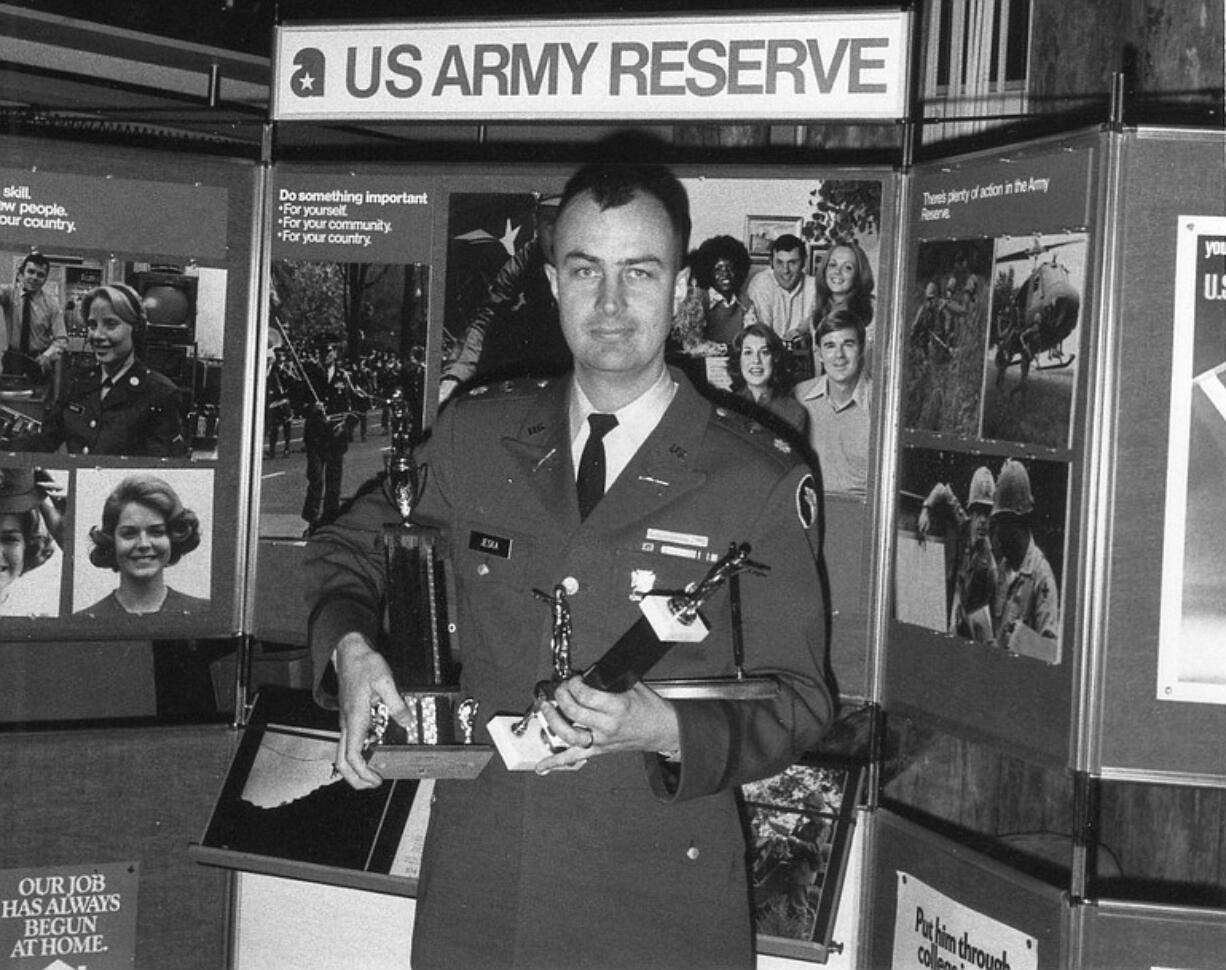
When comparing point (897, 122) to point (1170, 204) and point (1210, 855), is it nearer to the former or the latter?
point (1170, 204)

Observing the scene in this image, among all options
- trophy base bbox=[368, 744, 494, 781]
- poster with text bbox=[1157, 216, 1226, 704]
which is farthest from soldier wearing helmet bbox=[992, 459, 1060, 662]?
trophy base bbox=[368, 744, 494, 781]

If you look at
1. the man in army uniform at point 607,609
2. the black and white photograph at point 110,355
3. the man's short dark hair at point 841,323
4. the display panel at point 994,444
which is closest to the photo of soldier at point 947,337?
the display panel at point 994,444

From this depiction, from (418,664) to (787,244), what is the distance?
1.48 metres

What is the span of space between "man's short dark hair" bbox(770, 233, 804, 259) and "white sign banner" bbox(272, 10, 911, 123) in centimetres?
29

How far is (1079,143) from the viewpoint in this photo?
274 centimetres

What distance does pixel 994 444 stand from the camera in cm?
293

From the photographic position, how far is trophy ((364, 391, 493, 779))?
218 centimetres

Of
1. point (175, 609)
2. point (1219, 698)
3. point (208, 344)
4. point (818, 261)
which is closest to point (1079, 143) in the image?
point (818, 261)

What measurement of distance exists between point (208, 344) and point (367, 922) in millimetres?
1412

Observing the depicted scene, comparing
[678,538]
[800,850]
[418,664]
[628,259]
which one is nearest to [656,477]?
[678,538]

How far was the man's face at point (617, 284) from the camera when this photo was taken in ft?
7.77

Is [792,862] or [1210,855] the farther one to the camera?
[1210,855]

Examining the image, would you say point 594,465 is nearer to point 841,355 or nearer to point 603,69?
point 841,355

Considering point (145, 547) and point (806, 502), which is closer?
point (806, 502)
